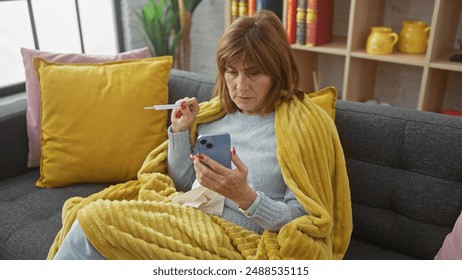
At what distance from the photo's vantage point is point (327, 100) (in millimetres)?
1331

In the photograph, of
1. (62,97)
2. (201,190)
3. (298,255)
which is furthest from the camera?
(62,97)

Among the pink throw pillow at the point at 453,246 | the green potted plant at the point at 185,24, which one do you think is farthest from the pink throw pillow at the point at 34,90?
the pink throw pillow at the point at 453,246

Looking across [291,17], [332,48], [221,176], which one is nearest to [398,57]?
[332,48]

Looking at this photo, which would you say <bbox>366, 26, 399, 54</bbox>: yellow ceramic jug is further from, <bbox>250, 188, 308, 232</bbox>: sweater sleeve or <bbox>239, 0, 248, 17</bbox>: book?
<bbox>250, 188, 308, 232</bbox>: sweater sleeve

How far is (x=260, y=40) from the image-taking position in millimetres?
1118

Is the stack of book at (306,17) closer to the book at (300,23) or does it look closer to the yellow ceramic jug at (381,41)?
the book at (300,23)

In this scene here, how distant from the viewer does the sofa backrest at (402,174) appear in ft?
3.97

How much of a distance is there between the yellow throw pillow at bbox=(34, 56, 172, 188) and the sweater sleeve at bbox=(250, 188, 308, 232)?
0.67m

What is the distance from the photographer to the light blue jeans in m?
1.04

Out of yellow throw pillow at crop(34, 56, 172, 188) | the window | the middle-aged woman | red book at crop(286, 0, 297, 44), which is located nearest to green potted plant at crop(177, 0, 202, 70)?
the window

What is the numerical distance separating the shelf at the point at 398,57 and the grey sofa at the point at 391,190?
82cm
